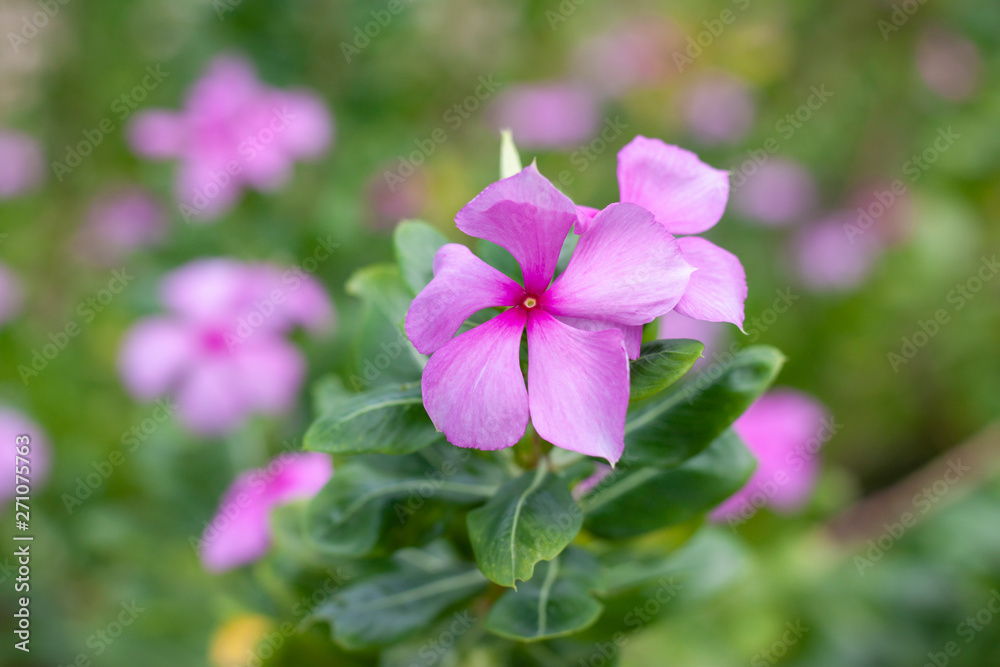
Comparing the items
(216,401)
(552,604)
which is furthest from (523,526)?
(216,401)

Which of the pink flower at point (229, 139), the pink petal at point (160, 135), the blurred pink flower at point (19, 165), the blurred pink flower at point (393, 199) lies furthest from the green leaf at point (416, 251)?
the blurred pink flower at point (19, 165)

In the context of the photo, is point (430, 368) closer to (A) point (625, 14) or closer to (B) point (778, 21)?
(B) point (778, 21)

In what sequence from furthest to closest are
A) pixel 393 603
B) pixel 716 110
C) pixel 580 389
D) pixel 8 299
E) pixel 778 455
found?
pixel 716 110, pixel 8 299, pixel 778 455, pixel 393 603, pixel 580 389

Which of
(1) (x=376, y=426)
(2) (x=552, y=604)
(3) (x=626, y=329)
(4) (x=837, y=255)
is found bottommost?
(4) (x=837, y=255)

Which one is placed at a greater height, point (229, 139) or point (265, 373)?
point (229, 139)

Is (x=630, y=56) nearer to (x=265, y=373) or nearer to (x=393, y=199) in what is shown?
(x=393, y=199)

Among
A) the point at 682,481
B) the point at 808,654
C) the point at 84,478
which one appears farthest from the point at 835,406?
the point at 84,478

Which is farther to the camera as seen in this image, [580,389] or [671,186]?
[671,186]
